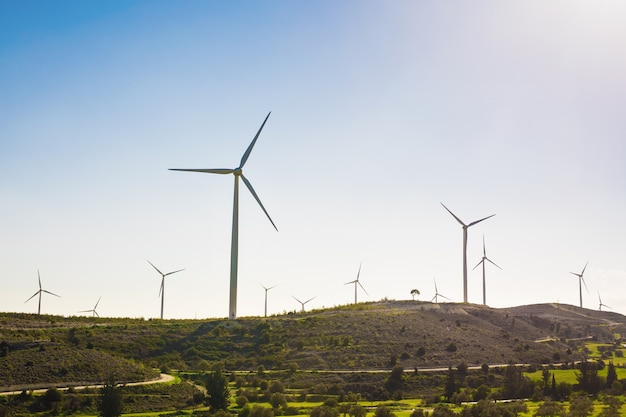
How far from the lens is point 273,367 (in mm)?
118500

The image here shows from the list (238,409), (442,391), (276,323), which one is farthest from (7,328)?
(442,391)

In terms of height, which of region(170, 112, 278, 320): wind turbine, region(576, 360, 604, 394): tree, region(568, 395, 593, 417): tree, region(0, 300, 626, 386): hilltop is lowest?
region(568, 395, 593, 417): tree

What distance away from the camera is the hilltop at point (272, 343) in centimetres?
9362

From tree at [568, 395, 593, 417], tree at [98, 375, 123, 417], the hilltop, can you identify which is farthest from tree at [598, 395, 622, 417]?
tree at [98, 375, 123, 417]

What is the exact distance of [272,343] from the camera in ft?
436

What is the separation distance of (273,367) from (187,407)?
39.1 meters

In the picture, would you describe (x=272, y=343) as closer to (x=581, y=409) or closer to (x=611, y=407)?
(x=581, y=409)

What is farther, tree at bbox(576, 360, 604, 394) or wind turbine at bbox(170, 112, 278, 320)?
wind turbine at bbox(170, 112, 278, 320)

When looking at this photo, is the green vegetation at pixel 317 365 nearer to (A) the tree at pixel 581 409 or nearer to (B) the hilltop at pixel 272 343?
(B) the hilltop at pixel 272 343

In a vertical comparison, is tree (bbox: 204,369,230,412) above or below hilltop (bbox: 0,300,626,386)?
below

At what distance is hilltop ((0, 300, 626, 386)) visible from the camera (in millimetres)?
93625

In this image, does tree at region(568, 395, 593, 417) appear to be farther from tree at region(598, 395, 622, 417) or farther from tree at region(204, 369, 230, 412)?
tree at region(204, 369, 230, 412)

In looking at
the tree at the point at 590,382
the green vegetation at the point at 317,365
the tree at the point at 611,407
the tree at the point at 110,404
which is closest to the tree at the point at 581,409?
→ the green vegetation at the point at 317,365

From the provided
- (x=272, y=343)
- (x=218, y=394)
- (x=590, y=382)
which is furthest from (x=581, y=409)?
(x=272, y=343)
